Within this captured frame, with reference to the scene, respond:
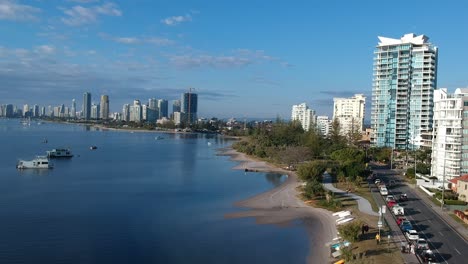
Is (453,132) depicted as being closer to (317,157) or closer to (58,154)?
(317,157)

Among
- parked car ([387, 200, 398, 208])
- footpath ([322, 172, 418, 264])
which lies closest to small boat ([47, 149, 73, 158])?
footpath ([322, 172, 418, 264])

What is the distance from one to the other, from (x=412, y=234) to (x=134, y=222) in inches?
483

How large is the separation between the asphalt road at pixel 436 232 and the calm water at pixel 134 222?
4.87m

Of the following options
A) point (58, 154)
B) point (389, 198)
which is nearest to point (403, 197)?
point (389, 198)

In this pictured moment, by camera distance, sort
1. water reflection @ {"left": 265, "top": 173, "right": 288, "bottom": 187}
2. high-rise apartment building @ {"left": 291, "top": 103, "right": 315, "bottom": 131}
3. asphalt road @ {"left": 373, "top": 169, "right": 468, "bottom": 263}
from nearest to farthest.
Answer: asphalt road @ {"left": 373, "top": 169, "right": 468, "bottom": 263}, water reflection @ {"left": 265, "top": 173, "right": 288, "bottom": 187}, high-rise apartment building @ {"left": 291, "top": 103, "right": 315, "bottom": 131}

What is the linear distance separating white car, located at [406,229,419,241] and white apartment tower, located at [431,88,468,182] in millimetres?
13613

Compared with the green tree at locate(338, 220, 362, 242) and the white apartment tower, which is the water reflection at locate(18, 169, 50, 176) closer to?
the green tree at locate(338, 220, 362, 242)

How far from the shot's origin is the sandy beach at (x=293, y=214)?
17.9 metres

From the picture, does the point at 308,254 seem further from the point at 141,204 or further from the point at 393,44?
the point at 393,44

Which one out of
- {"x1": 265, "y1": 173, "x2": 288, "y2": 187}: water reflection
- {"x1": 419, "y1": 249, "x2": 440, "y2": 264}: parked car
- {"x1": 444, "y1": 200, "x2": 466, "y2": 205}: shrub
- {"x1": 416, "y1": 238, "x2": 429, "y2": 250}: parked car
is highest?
{"x1": 444, "y1": 200, "x2": 466, "y2": 205}: shrub

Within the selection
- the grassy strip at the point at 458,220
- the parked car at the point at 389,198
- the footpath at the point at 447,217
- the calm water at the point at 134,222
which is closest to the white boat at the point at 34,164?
the calm water at the point at 134,222

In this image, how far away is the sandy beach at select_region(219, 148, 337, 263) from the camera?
17908mm

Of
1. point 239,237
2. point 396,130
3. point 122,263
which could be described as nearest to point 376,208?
point 239,237

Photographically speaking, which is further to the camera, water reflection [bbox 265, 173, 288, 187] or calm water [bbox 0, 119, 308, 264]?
water reflection [bbox 265, 173, 288, 187]
